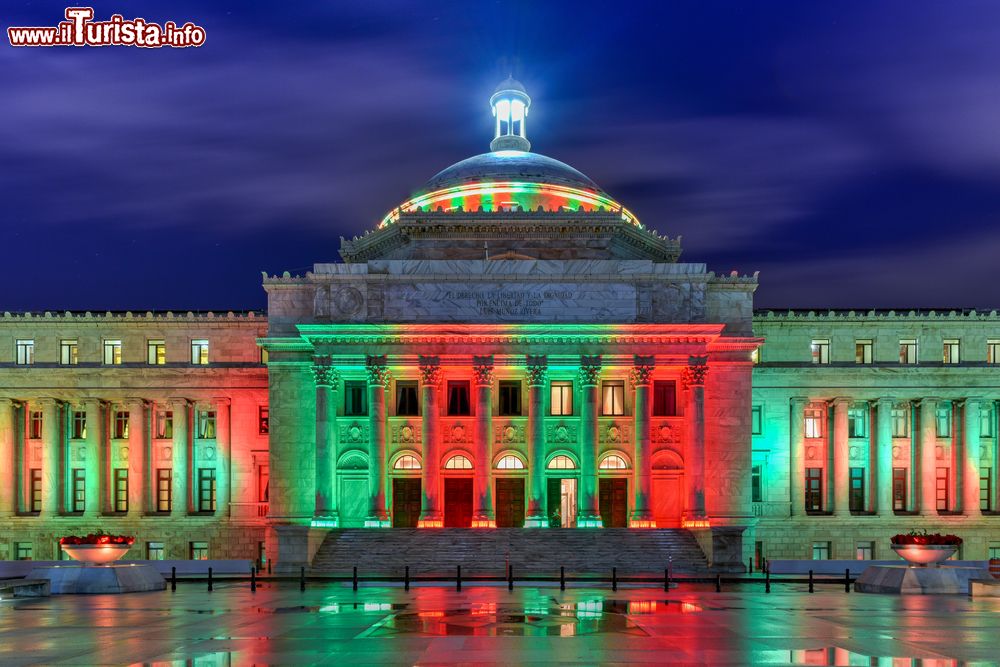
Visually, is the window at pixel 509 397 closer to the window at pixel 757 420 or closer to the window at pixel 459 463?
the window at pixel 459 463

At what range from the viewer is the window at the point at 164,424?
3012 inches

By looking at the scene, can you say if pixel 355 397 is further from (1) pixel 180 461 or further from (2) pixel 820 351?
(2) pixel 820 351

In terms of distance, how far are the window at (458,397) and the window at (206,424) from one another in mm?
18093

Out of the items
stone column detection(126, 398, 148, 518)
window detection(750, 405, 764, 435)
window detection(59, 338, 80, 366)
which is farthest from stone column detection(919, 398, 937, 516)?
window detection(59, 338, 80, 366)

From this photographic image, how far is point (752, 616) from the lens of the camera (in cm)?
3262

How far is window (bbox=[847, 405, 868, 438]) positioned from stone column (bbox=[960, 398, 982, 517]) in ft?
20.7

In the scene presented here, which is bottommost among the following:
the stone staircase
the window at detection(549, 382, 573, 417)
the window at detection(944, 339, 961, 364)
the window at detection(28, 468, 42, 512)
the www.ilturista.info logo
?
the stone staircase

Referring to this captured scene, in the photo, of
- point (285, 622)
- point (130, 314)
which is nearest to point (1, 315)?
point (130, 314)

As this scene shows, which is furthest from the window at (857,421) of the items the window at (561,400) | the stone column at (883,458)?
the window at (561,400)

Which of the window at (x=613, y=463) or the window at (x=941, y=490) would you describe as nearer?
the window at (x=613, y=463)

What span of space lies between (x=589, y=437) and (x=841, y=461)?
19179 millimetres

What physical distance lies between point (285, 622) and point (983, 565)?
3731 cm

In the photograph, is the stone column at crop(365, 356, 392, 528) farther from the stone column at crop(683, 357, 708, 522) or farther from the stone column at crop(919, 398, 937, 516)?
the stone column at crop(919, 398, 937, 516)

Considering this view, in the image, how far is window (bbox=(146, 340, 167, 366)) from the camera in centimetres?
7756
